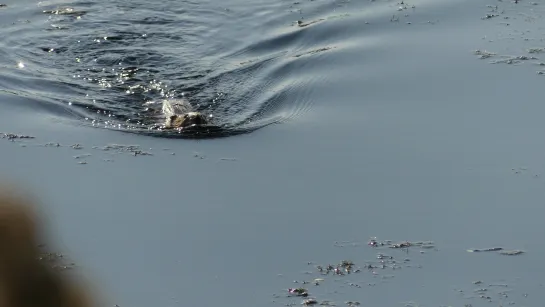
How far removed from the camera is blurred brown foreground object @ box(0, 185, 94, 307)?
1.63 meters

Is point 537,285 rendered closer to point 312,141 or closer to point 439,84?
point 312,141

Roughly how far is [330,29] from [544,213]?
6200mm

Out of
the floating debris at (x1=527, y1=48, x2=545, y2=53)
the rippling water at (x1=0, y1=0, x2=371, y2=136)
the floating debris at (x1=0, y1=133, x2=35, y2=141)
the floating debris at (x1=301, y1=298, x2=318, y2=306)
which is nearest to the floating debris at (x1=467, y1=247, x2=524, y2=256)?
the floating debris at (x1=301, y1=298, x2=318, y2=306)

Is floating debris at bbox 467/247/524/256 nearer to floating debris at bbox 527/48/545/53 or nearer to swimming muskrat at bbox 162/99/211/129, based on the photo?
swimming muskrat at bbox 162/99/211/129

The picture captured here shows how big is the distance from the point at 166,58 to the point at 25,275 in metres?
12.0

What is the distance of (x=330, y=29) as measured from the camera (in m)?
14.5

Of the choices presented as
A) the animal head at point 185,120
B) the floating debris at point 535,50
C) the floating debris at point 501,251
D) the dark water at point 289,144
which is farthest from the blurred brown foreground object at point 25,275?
the floating debris at point 535,50

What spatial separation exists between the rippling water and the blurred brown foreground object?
32.2 feet

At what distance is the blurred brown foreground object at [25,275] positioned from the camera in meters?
1.63

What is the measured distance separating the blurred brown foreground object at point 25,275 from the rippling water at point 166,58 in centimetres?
982

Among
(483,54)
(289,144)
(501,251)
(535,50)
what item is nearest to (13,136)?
(289,144)

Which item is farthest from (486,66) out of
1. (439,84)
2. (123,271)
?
(123,271)

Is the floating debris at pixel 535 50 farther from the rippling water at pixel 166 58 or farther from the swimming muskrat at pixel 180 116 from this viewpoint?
the swimming muskrat at pixel 180 116

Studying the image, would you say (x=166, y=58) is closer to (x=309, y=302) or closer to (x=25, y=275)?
→ (x=309, y=302)
